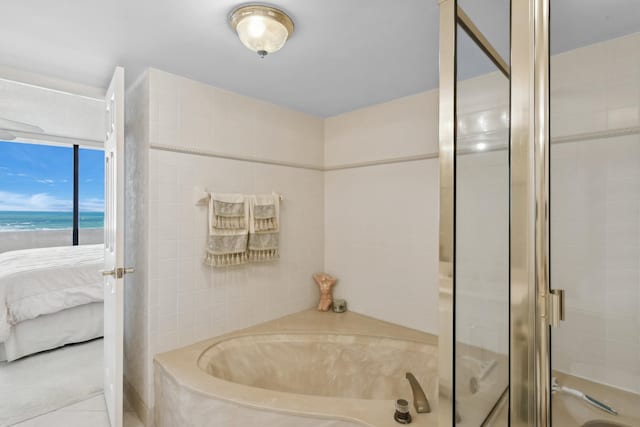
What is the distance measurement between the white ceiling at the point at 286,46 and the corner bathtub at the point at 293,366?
1692 mm

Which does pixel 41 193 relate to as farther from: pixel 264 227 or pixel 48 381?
pixel 264 227

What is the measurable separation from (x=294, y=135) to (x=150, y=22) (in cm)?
143

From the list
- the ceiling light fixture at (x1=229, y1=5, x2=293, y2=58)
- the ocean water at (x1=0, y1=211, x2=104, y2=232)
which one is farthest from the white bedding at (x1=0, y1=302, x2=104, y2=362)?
the ceiling light fixture at (x1=229, y1=5, x2=293, y2=58)

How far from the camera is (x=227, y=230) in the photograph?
7.44 ft

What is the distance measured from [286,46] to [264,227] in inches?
49.9

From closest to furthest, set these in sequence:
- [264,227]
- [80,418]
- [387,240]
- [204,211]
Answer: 1. [80,418]
2. [204,211]
3. [264,227]
4. [387,240]

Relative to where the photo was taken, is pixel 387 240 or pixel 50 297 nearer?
pixel 387 240

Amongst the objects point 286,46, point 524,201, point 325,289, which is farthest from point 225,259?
point 524,201

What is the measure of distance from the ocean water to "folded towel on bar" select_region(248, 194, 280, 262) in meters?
4.82

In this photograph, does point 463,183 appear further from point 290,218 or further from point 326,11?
point 290,218

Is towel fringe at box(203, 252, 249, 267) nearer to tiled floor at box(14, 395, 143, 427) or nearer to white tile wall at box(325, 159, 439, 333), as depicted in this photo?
white tile wall at box(325, 159, 439, 333)

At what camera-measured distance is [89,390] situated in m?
2.43

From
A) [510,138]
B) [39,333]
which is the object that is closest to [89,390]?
[39,333]

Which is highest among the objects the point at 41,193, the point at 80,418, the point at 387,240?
the point at 41,193
